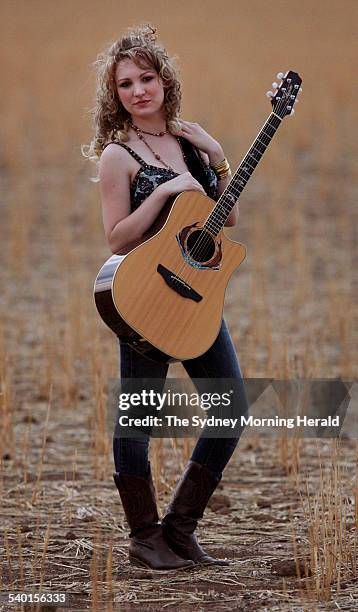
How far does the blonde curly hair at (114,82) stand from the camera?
336cm

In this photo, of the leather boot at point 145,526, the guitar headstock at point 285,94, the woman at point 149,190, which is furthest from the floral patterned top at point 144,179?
the leather boot at point 145,526

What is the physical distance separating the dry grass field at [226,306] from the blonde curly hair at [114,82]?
0.83 ft

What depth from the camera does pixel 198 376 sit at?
339 cm

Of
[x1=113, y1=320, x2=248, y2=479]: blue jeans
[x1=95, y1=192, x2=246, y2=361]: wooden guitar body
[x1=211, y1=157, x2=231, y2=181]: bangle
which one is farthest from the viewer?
[x1=211, y1=157, x2=231, y2=181]: bangle

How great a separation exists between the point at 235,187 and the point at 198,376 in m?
0.57

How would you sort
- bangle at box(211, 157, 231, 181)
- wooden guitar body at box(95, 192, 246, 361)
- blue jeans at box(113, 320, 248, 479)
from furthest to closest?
bangle at box(211, 157, 231, 181) < blue jeans at box(113, 320, 248, 479) < wooden guitar body at box(95, 192, 246, 361)

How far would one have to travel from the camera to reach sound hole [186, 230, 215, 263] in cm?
332

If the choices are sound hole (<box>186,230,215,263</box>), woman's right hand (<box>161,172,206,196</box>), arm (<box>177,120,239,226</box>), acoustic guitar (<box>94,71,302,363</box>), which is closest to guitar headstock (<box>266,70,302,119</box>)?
acoustic guitar (<box>94,71,302,363</box>)

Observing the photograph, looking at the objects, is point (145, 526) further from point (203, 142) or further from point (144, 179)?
point (203, 142)

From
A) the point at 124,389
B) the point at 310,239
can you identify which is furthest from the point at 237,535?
the point at 310,239

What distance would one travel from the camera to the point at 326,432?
5.16 metres

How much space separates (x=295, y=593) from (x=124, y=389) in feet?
2.46

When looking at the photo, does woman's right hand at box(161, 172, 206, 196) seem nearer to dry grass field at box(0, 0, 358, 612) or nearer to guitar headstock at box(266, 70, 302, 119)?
guitar headstock at box(266, 70, 302, 119)

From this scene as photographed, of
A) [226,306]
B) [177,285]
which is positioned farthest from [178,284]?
[226,306]
